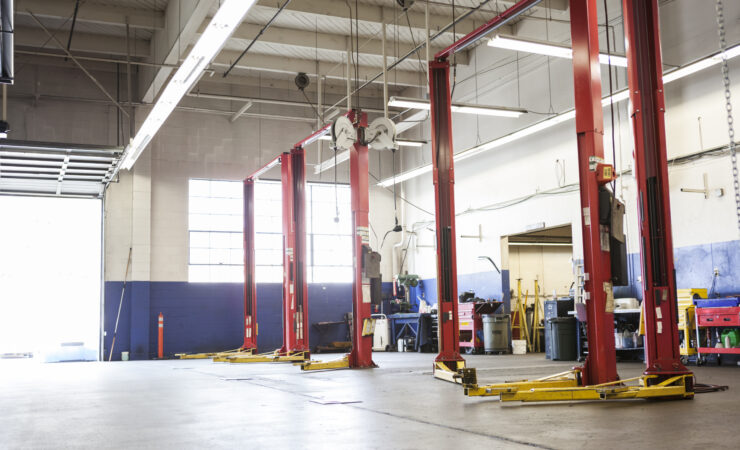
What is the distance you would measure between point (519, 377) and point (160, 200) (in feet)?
39.8

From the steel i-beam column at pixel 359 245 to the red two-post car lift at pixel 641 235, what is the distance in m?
4.64

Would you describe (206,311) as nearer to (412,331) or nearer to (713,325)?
(412,331)

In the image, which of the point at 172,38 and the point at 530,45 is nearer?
the point at 530,45

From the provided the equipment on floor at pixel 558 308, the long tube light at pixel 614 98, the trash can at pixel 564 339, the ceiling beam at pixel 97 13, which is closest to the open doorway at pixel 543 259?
the long tube light at pixel 614 98

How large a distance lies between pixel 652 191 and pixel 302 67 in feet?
40.6

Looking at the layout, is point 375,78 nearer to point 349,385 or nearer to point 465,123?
point 465,123

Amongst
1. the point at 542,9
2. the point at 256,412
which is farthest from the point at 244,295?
the point at 256,412

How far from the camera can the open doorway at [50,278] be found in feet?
55.1

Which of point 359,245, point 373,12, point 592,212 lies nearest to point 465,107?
point 373,12

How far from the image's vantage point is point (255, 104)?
1922cm

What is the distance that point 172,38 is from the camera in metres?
13.6

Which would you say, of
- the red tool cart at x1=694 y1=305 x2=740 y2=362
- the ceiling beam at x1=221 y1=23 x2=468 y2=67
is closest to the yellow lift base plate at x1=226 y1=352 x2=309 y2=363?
the ceiling beam at x1=221 y1=23 x2=468 y2=67

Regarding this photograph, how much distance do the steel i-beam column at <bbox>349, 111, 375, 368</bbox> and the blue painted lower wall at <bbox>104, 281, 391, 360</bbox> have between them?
7870 millimetres

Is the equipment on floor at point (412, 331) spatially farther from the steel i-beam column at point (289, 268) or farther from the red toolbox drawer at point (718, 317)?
the red toolbox drawer at point (718, 317)
